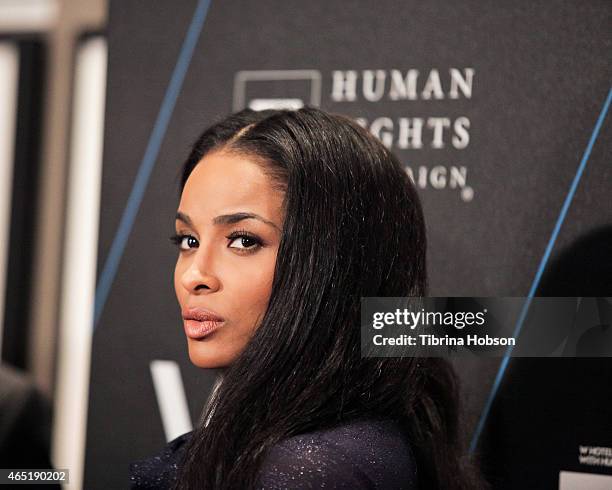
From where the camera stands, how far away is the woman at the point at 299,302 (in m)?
1.01

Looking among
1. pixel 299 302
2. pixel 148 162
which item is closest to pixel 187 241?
pixel 299 302

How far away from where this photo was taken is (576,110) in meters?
1.34

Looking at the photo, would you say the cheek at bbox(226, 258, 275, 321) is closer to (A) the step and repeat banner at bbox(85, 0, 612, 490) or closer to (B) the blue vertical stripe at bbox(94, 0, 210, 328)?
(A) the step and repeat banner at bbox(85, 0, 612, 490)

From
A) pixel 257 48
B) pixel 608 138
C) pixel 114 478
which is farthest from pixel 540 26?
pixel 114 478

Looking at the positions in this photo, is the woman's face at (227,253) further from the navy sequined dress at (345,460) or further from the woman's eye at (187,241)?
the navy sequined dress at (345,460)

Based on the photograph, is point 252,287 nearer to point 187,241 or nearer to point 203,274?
point 203,274

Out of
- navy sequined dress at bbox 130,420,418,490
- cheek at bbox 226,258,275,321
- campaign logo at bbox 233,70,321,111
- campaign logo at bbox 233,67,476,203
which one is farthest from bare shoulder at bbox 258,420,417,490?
campaign logo at bbox 233,70,321,111

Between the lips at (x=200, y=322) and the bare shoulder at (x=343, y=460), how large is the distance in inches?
9.9

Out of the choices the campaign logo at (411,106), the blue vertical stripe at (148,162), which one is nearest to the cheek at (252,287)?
the campaign logo at (411,106)

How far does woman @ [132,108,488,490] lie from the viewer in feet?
3.32

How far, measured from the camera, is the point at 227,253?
3.78 feet

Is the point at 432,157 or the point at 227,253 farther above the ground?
the point at 432,157

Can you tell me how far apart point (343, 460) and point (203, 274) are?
0.36 m

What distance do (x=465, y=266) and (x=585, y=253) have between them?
204 mm
